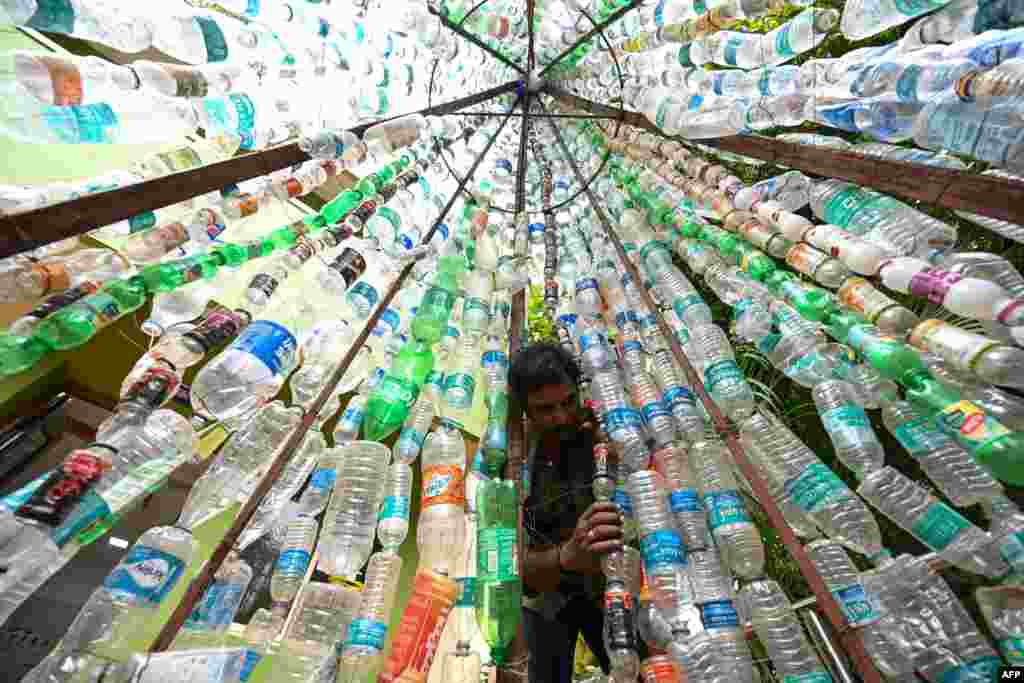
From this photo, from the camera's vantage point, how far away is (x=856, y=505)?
140 centimetres

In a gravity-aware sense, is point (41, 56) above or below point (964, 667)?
above

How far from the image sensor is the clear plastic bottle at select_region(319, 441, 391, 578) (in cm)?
173

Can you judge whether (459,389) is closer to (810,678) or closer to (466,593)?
(466,593)

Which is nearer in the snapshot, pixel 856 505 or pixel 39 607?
pixel 856 505

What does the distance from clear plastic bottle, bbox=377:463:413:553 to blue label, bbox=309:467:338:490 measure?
22cm

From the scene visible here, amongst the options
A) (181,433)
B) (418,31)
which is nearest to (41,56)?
(181,433)

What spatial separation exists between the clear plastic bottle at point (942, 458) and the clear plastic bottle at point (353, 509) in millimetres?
1585

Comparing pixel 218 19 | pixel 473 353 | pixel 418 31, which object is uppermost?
pixel 418 31

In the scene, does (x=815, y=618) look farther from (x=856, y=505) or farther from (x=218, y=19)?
(x=218, y=19)

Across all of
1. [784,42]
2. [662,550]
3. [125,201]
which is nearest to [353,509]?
[662,550]

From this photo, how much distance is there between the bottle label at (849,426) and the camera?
143 centimetres

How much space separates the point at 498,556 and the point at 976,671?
108 centimetres

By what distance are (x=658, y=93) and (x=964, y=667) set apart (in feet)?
6.86

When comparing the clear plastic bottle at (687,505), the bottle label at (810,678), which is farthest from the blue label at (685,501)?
the bottle label at (810,678)
